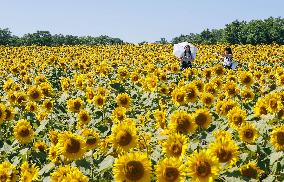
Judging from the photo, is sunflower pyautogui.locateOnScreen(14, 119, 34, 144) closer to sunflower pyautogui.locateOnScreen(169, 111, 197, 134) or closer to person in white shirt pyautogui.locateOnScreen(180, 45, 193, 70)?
sunflower pyautogui.locateOnScreen(169, 111, 197, 134)

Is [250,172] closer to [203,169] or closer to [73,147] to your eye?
[203,169]

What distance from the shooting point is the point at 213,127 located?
7.00 m

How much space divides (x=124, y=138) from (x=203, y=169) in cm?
126

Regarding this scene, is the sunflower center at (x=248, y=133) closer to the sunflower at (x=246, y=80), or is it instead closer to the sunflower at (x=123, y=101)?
the sunflower at (x=123, y=101)

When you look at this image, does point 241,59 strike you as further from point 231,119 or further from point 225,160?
point 225,160

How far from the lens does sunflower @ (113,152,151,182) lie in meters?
4.52

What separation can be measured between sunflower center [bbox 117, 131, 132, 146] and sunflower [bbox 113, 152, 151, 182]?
88 centimetres

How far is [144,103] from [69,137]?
608cm

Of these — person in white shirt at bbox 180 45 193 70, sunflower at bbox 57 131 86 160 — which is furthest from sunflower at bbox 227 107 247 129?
person in white shirt at bbox 180 45 193 70

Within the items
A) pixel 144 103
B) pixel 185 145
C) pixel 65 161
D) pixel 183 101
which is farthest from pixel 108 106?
pixel 185 145

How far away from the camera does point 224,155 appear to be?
4.88 metres

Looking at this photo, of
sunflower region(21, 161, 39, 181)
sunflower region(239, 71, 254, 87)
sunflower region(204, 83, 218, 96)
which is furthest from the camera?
sunflower region(239, 71, 254, 87)

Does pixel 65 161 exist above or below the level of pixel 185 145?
below

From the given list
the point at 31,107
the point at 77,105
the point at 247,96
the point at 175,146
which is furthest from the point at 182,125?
the point at 31,107
